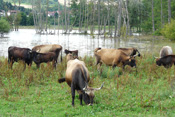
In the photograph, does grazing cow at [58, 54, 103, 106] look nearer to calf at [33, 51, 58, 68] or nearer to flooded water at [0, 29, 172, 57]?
calf at [33, 51, 58, 68]

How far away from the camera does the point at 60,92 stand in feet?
27.4

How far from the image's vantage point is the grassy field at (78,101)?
6512 millimetres

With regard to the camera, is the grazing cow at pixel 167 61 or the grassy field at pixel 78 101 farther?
the grazing cow at pixel 167 61

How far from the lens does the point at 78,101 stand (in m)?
7.48

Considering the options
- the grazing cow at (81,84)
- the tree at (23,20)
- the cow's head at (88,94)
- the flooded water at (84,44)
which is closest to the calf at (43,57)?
the grazing cow at (81,84)

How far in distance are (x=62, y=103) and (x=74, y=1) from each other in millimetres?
83821

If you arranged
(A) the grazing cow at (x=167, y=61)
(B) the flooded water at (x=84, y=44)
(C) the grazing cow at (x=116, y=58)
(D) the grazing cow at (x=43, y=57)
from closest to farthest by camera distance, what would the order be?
(C) the grazing cow at (x=116, y=58) → (A) the grazing cow at (x=167, y=61) → (D) the grazing cow at (x=43, y=57) → (B) the flooded water at (x=84, y=44)

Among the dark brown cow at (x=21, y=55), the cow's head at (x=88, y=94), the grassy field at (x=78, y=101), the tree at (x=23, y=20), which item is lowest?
the grassy field at (x=78, y=101)

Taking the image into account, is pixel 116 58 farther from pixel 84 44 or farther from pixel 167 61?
pixel 84 44

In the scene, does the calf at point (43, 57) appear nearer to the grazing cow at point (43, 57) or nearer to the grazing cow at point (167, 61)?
the grazing cow at point (43, 57)

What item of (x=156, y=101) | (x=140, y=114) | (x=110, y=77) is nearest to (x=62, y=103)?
(x=140, y=114)

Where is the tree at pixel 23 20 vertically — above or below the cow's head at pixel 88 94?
above

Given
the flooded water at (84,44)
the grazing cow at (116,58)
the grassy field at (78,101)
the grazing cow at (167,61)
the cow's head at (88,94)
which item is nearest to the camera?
the grassy field at (78,101)

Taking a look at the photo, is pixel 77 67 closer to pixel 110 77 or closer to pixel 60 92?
pixel 60 92
